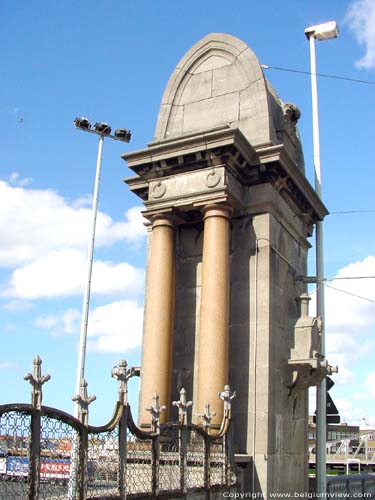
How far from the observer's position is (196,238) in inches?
614

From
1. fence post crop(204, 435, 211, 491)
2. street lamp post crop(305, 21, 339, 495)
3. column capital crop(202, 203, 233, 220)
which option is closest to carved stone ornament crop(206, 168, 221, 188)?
column capital crop(202, 203, 233, 220)

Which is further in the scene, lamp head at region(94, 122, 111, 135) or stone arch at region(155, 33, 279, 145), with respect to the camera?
lamp head at region(94, 122, 111, 135)

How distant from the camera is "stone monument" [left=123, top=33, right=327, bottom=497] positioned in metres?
13.6

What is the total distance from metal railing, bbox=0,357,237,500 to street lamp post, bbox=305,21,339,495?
4336 mm

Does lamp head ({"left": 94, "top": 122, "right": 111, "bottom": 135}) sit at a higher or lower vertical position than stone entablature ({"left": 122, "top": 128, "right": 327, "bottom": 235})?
higher

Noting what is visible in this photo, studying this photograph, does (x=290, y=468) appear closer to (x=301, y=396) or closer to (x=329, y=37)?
(x=301, y=396)

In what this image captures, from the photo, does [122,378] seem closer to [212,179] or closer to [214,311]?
[214,311]

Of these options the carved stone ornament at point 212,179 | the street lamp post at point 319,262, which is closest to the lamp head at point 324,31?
the street lamp post at point 319,262

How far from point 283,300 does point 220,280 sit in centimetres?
223

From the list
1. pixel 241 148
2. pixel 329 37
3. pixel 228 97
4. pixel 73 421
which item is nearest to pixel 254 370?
pixel 241 148

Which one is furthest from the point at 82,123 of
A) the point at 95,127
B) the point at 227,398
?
the point at 227,398

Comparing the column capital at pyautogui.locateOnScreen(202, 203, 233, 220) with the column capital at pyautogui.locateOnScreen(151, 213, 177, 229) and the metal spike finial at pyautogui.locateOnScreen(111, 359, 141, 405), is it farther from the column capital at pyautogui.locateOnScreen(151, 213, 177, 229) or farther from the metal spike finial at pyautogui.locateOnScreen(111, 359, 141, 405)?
the metal spike finial at pyautogui.locateOnScreen(111, 359, 141, 405)

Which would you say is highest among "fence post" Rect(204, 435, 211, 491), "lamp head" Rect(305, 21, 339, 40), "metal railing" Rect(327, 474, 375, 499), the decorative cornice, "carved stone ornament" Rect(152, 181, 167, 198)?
"lamp head" Rect(305, 21, 339, 40)

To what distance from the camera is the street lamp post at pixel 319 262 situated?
15602mm
